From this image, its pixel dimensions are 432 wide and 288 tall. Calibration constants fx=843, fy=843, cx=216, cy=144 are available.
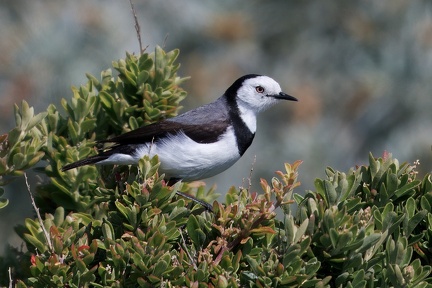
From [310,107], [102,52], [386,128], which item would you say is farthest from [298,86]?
[102,52]

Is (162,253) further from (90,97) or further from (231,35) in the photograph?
(231,35)

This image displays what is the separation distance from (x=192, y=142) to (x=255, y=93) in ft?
3.17

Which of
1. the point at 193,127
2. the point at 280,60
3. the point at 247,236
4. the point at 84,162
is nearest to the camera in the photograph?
the point at 247,236

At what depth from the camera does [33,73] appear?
32.2ft

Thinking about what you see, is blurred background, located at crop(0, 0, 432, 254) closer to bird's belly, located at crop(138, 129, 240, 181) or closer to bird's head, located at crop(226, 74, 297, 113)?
bird's head, located at crop(226, 74, 297, 113)

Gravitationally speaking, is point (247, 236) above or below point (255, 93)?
below

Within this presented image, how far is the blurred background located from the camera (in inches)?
398

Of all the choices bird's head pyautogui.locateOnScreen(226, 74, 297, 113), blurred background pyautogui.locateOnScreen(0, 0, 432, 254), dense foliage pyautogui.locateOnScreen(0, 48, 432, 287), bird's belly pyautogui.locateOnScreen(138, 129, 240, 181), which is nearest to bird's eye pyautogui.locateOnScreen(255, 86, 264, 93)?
bird's head pyautogui.locateOnScreen(226, 74, 297, 113)

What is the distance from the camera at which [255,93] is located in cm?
629

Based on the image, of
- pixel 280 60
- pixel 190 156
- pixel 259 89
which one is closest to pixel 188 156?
pixel 190 156

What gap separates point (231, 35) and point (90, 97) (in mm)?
7361

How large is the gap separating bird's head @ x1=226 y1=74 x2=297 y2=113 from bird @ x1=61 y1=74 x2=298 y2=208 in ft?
0.45

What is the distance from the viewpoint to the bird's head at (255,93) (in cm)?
619

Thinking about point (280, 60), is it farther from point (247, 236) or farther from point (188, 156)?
point (247, 236)
